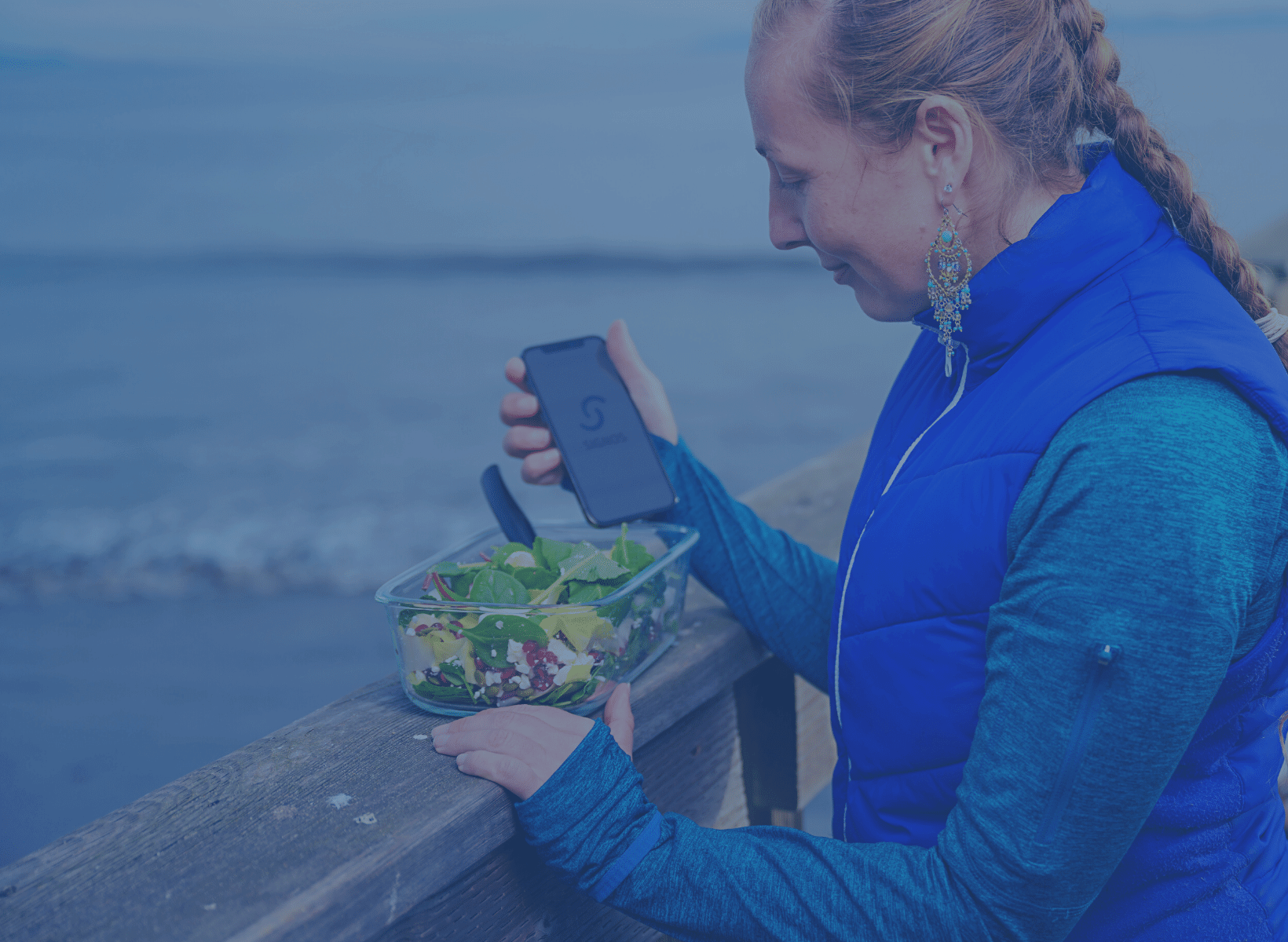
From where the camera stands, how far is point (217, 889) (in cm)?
67

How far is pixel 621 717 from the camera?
903 millimetres

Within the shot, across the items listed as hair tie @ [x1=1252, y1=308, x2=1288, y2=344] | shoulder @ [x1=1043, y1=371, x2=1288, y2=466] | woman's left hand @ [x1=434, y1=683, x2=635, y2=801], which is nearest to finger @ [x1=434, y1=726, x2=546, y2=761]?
woman's left hand @ [x1=434, y1=683, x2=635, y2=801]

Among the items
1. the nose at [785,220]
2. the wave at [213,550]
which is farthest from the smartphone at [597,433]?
the wave at [213,550]

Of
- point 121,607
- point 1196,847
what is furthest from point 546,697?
point 121,607

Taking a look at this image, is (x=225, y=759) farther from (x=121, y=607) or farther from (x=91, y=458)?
(x=91, y=458)

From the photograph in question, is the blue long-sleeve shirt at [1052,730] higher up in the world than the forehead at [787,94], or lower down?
lower down

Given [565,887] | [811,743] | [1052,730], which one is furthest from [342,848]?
[811,743]

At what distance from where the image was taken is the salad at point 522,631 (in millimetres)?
865

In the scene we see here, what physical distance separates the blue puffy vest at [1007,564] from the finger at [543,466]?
1.43ft

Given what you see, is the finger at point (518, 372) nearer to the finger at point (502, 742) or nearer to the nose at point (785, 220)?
A: the nose at point (785, 220)

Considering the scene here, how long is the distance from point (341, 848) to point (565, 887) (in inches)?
10.3

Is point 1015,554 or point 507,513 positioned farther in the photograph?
point 507,513

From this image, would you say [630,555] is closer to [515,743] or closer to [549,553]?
[549,553]

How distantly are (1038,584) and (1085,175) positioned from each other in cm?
41
